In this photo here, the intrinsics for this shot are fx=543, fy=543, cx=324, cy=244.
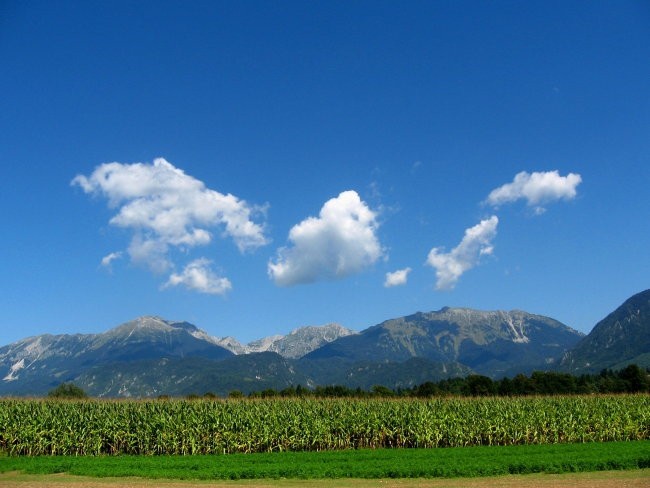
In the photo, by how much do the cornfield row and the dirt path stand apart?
519 inches

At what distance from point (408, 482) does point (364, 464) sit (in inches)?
200

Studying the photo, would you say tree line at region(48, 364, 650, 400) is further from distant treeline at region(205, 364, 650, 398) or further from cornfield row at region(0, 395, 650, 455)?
cornfield row at region(0, 395, 650, 455)

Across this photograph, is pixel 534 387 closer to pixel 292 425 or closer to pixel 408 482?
pixel 292 425

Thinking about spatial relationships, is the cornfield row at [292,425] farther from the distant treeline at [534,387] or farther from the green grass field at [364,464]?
the distant treeline at [534,387]

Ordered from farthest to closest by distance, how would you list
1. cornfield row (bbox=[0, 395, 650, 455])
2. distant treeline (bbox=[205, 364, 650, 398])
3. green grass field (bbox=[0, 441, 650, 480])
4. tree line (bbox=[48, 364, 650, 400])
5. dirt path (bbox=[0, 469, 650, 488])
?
distant treeline (bbox=[205, 364, 650, 398])
tree line (bbox=[48, 364, 650, 400])
cornfield row (bbox=[0, 395, 650, 455])
green grass field (bbox=[0, 441, 650, 480])
dirt path (bbox=[0, 469, 650, 488])

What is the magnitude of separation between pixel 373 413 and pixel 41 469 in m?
24.2

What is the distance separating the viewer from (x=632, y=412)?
4669cm

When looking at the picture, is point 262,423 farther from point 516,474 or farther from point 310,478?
point 516,474

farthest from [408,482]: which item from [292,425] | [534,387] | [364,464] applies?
[534,387]

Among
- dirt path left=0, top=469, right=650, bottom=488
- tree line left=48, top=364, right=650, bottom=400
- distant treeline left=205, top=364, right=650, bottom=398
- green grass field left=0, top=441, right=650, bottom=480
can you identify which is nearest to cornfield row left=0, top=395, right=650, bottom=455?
green grass field left=0, top=441, right=650, bottom=480

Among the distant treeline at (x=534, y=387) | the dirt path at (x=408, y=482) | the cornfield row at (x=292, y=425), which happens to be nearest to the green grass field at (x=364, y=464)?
the dirt path at (x=408, y=482)

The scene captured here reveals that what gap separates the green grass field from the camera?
2842cm

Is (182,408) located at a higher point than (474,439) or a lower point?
higher

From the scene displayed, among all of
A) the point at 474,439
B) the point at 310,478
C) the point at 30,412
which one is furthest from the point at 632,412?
the point at 30,412
